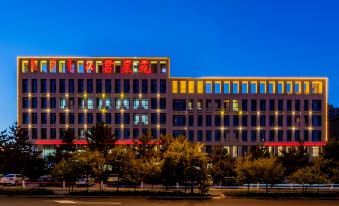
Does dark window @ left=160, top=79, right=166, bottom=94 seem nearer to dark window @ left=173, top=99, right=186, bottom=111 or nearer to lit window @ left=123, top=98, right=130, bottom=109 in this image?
dark window @ left=173, top=99, right=186, bottom=111

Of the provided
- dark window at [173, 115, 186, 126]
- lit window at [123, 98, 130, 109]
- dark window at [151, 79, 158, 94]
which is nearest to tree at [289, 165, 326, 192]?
dark window at [173, 115, 186, 126]

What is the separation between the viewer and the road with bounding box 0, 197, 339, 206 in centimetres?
3434

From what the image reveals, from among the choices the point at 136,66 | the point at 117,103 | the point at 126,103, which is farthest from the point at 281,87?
the point at 117,103

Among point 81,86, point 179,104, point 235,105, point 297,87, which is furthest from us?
point 297,87

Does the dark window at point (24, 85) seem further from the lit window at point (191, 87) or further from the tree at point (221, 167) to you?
the tree at point (221, 167)

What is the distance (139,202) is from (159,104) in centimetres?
5853

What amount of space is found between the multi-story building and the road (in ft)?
180

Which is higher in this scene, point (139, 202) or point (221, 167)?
point (221, 167)

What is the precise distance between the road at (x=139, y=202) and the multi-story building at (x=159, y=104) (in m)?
54.9

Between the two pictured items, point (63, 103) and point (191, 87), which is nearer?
point (63, 103)

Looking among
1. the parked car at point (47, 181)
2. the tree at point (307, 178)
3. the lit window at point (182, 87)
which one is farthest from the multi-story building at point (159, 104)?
the tree at point (307, 178)

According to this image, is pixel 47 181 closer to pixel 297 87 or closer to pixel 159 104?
pixel 159 104

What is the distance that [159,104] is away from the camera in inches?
3669

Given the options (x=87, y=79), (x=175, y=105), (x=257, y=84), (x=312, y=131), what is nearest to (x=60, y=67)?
(x=87, y=79)
